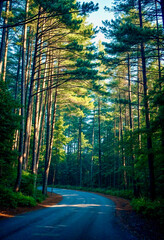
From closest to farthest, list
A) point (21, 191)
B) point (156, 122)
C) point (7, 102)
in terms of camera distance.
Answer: point (156, 122) → point (7, 102) → point (21, 191)

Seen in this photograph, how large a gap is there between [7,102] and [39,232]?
602 centimetres

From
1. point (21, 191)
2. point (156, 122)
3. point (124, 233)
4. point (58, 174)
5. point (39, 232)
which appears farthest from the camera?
point (58, 174)

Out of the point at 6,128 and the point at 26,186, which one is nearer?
the point at 6,128

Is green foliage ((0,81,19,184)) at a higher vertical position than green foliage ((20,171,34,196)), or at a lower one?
higher

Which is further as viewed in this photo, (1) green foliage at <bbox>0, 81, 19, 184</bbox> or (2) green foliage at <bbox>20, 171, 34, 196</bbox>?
(2) green foliage at <bbox>20, 171, 34, 196</bbox>

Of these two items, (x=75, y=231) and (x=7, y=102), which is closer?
(x=75, y=231)

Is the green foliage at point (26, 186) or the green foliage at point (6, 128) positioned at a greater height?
the green foliage at point (6, 128)

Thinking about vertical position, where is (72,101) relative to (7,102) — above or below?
above

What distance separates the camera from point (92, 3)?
8.15 meters

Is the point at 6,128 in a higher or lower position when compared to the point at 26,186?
higher

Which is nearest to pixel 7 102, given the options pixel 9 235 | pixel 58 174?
pixel 9 235

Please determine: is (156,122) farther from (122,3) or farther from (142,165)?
(122,3)

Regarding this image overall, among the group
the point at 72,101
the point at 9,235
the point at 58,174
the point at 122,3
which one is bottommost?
the point at 58,174

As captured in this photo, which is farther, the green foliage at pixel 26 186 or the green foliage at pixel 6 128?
the green foliage at pixel 26 186
